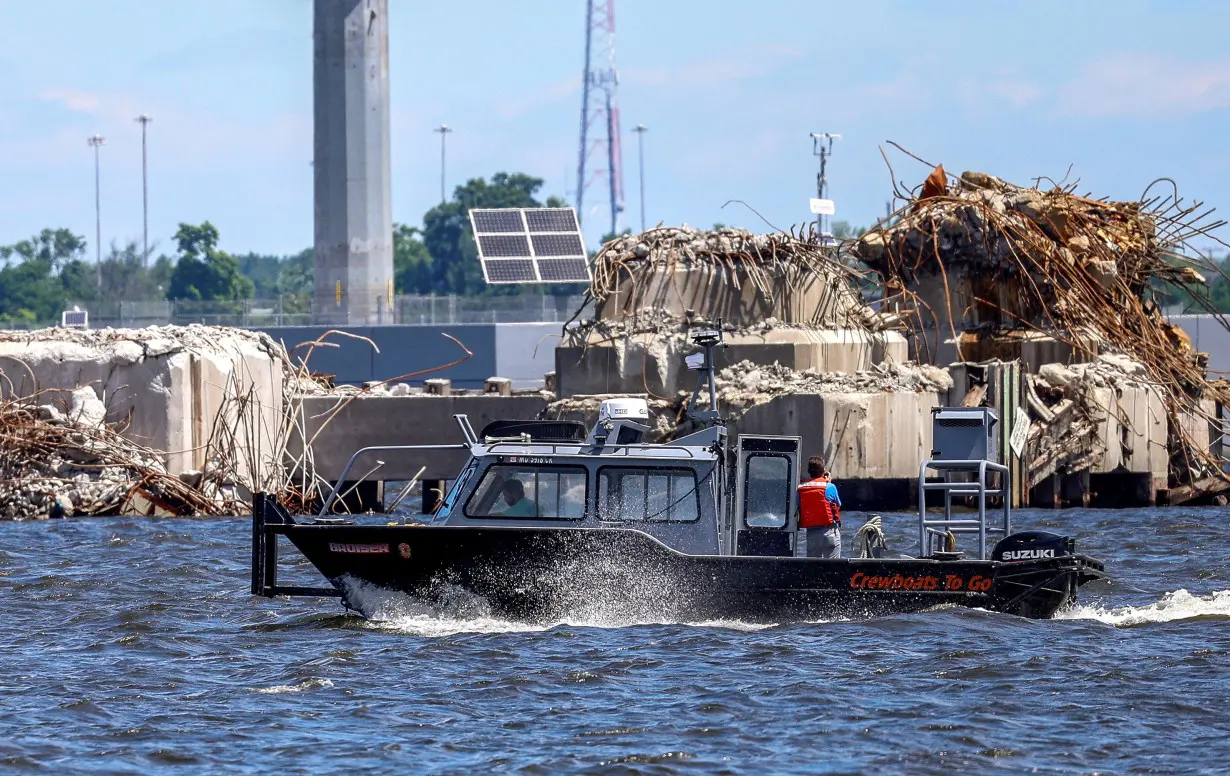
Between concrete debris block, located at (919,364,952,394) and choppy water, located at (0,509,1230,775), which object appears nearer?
choppy water, located at (0,509,1230,775)

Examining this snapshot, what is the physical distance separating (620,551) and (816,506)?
2.10 meters

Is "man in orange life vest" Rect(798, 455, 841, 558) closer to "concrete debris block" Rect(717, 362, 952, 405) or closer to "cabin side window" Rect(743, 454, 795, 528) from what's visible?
"cabin side window" Rect(743, 454, 795, 528)

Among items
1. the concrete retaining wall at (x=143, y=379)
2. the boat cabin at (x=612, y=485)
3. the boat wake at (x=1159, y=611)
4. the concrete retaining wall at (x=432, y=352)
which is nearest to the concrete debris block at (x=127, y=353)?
the concrete retaining wall at (x=143, y=379)

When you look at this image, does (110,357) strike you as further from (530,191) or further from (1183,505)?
(530,191)

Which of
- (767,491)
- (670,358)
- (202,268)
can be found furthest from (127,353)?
(202,268)

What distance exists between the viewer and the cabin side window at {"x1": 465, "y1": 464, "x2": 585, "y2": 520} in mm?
17188

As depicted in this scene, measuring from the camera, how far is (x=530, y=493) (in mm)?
17281

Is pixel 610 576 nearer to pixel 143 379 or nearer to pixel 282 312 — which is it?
pixel 143 379

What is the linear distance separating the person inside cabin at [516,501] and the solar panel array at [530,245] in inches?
1475

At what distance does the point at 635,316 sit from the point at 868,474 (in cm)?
→ 550

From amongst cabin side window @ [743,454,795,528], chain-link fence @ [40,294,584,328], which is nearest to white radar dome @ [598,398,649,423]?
cabin side window @ [743,454,795,528]

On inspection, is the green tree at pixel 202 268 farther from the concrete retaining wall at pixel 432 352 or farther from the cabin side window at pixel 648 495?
the cabin side window at pixel 648 495

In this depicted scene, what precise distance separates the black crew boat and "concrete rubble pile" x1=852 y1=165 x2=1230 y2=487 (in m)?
20.3

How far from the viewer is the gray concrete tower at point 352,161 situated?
62.1 metres
